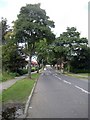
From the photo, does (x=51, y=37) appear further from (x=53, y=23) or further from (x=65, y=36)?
(x=65, y=36)

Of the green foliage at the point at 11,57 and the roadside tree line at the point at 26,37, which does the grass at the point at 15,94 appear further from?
the green foliage at the point at 11,57

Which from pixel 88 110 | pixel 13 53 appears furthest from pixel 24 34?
pixel 88 110

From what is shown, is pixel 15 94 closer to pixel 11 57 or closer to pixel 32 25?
pixel 32 25

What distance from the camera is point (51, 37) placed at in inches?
1811

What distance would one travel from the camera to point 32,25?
1747 inches

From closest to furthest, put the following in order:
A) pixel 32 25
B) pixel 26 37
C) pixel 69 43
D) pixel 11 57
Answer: pixel 32 25
pixel 26 37
pixel 11 57
pixel 69 43

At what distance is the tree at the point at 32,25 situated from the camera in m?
44.7

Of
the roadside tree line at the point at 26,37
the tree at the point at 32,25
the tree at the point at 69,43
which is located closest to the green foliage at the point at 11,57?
the roadside tree line at the point at 26,37

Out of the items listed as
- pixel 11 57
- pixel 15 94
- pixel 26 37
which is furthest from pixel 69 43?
pixel 15 94

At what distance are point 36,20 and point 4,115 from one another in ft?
114

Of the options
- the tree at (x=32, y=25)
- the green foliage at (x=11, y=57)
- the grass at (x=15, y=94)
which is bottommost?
the grass at (x=15, y=94)

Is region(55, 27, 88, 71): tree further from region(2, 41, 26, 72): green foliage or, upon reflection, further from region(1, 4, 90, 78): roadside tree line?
region(2, 41, 26, 72): green foliage

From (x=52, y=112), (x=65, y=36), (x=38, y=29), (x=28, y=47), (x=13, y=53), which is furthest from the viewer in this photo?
(x=65, y=36)

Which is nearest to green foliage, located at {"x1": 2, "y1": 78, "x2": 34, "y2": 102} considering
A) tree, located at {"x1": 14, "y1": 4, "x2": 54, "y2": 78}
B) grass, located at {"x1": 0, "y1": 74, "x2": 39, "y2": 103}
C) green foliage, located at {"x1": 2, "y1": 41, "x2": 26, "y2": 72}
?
grass, located at {"x1": 0, "y1": 74, "x2": 39, "y2": 103}
